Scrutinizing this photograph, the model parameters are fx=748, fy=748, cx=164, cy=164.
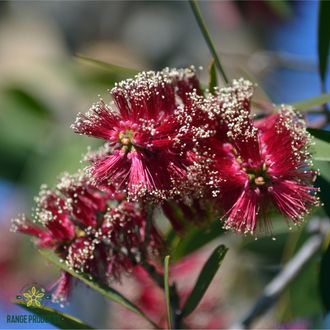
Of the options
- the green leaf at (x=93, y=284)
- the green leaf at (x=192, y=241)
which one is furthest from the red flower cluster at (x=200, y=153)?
the green leaf at (x=192, y=241)

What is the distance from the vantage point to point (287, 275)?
1.34 meters

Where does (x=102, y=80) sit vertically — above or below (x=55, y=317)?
above

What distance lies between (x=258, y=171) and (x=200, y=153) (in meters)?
0.07

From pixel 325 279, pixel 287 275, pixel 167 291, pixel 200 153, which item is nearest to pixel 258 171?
pixel 200 153

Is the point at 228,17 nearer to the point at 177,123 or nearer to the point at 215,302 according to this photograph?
the point at 215,302

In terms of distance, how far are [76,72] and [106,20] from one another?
2067mm

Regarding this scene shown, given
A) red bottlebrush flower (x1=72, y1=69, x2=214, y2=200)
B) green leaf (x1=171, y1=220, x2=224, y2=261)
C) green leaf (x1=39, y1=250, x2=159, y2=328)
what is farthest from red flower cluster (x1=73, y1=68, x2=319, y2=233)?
green leaf (x1=171, y1=220, x2=224, y2=261)

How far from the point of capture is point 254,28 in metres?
4.71

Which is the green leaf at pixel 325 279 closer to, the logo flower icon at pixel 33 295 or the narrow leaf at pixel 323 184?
the narrow leaf at pixel 323 184

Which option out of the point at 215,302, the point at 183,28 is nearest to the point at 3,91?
the point at 215,302

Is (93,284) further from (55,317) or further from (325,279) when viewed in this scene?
(325,279)

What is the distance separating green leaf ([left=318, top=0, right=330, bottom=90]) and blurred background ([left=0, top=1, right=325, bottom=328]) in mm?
125

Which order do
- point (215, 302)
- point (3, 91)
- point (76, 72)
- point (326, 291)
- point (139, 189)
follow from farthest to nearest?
point (76, 72)
point (3, 91)
point (215, 302)
point (326, 291)
point (139, 189)

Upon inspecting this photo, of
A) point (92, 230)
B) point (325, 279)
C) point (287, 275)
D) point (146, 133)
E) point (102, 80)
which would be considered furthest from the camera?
point (102, 80)
